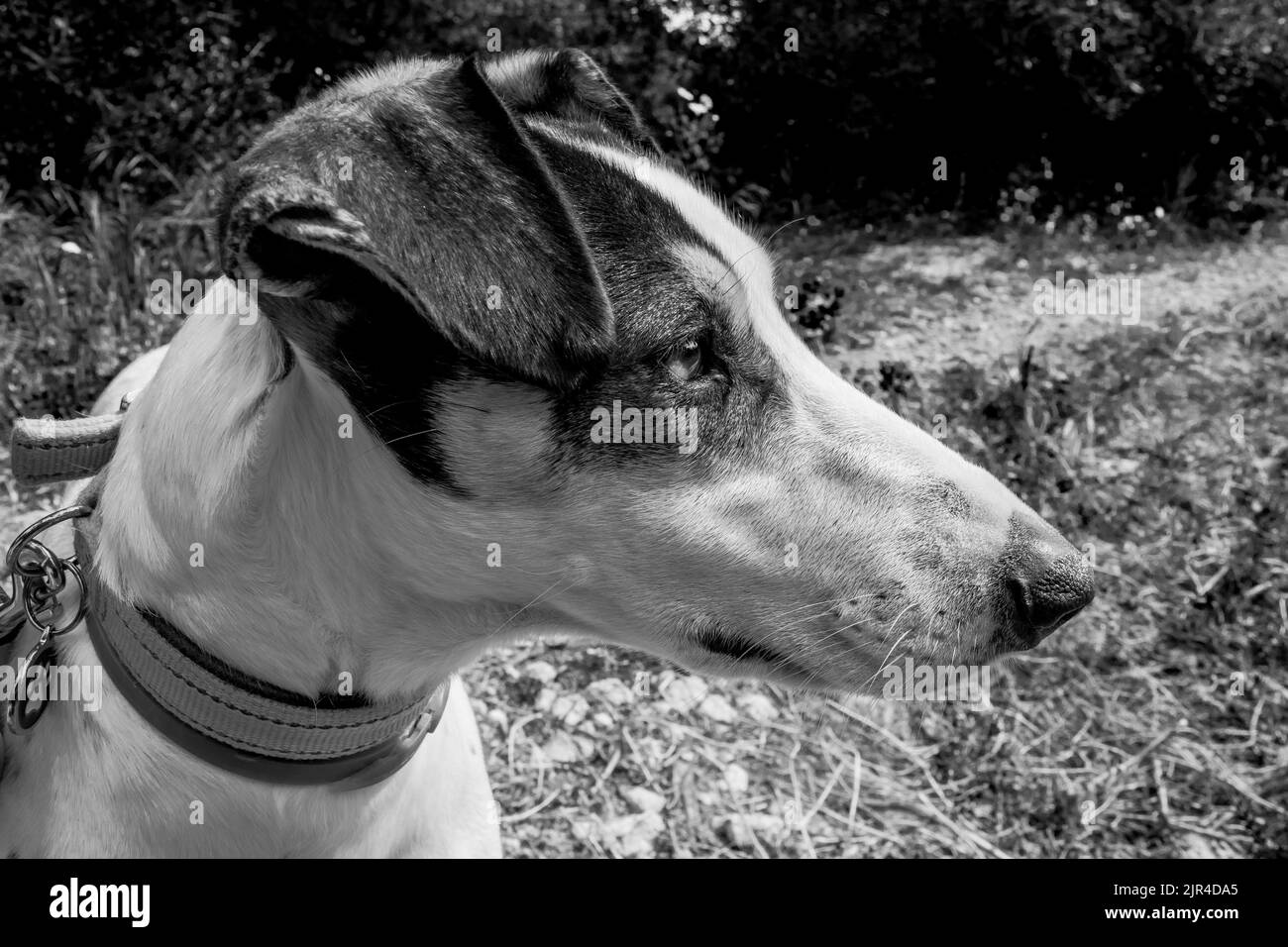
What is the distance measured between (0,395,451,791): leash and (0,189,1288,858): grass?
1332mm

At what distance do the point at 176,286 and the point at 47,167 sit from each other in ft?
3.65

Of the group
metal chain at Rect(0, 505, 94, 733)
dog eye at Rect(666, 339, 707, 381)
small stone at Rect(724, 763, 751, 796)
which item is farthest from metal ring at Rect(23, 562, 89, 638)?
small stone at Rect(724, 763, 751, 796)

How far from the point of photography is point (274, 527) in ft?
5.37

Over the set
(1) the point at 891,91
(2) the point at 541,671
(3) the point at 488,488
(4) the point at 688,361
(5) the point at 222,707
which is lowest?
(2) the point at 541,671

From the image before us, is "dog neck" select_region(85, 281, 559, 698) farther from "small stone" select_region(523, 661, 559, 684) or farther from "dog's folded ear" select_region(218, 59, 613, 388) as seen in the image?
"small stone" select_region(523, 661, 559, 684)

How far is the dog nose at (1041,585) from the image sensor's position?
176 cm

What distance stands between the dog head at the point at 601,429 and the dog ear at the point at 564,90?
0.31 feet

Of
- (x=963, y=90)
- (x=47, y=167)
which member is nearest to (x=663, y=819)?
(x=47, y=167)

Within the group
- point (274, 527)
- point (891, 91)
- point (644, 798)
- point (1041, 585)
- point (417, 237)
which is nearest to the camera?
point (417, 237)

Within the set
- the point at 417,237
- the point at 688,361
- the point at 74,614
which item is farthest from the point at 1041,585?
the point at 74,614

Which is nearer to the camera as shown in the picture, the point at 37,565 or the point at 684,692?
the point at 37,565

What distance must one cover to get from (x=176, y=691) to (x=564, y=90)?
122 cm

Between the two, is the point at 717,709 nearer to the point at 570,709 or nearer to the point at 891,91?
the point at 570,709

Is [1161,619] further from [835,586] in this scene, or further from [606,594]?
[606,594]
